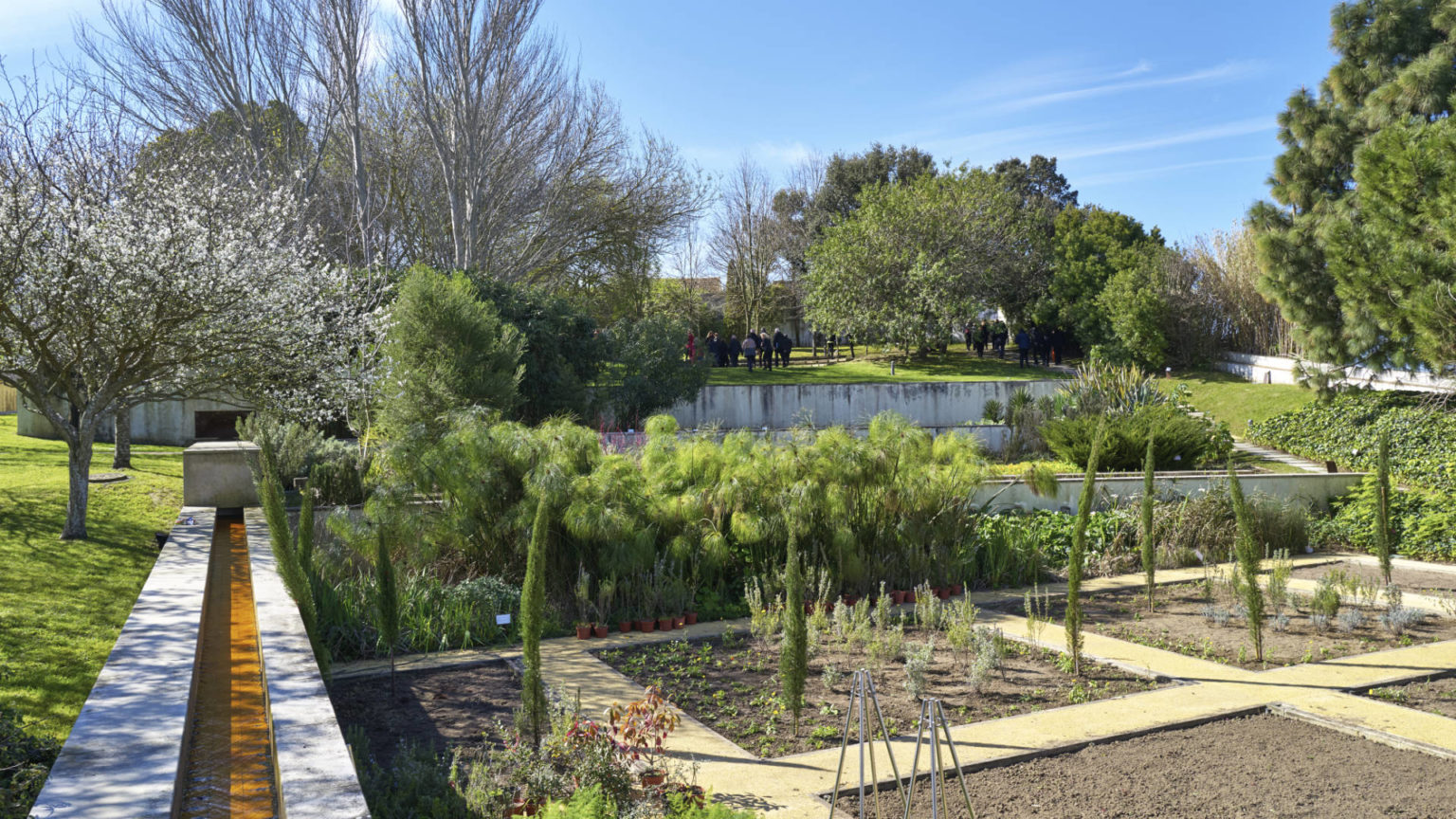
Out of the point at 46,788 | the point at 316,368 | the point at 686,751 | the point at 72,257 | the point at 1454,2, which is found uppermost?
the point at 1454,2

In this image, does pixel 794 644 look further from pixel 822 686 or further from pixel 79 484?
pixel 79 484

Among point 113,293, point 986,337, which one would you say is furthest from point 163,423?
point 986,337

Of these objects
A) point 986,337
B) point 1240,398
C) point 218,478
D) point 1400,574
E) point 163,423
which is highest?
point 986,337

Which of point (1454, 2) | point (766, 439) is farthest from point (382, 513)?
point (1454, 2)

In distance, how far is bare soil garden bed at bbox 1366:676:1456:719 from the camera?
5.40 m

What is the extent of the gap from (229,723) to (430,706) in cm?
107

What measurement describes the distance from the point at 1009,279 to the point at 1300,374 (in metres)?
14.1

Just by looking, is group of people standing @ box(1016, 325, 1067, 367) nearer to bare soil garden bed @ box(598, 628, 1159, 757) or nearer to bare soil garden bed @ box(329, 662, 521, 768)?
bare soil garden bed @ box(598, 628, 1159, 757)

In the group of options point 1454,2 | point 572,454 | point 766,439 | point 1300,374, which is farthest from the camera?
point 1300,374

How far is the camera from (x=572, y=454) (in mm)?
7852

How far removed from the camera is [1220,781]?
4.29m

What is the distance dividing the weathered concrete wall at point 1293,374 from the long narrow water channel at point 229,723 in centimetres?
1719

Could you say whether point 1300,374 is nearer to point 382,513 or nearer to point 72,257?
point 382,513

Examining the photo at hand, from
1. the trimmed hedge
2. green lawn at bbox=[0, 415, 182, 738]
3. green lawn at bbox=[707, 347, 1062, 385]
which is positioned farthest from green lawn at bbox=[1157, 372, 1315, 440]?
green lawn at bbox=[0, 415, 182, 738]
